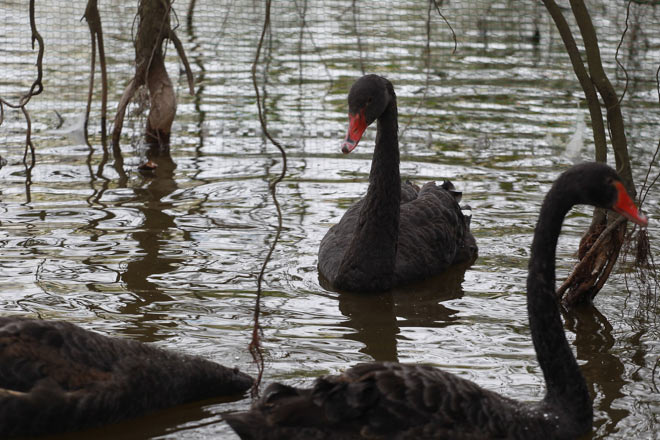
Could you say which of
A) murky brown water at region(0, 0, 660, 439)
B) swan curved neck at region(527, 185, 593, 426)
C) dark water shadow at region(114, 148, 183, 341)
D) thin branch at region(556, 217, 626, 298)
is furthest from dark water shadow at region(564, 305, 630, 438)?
dark water shadow at region(114, 148, 183, 341)

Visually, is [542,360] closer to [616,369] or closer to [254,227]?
[616,369]

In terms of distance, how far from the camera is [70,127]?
9.20 m

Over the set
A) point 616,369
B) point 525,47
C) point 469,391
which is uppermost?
point 525,47

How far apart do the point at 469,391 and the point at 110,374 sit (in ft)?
4.53

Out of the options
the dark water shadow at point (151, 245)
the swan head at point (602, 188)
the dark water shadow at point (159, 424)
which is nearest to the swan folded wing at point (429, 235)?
the dark water shadow at point (151, 245)

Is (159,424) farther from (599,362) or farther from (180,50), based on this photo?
(180,50)

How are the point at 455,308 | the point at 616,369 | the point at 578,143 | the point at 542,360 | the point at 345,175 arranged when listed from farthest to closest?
the point at 578,143
the point at 345,175
the point at 455,308
the point at 616,369
the point at 542,360

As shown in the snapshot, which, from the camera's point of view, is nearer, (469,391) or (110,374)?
(469,391)

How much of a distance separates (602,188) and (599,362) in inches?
49.4

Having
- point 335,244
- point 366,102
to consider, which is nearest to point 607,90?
point 366,102

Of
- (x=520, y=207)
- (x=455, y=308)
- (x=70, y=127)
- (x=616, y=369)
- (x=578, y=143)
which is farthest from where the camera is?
(x=70, y=127)

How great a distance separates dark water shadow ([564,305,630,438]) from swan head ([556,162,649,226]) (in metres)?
0.87

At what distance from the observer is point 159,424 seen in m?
4.14

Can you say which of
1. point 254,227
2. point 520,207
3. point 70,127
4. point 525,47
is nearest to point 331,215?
point 254,227
